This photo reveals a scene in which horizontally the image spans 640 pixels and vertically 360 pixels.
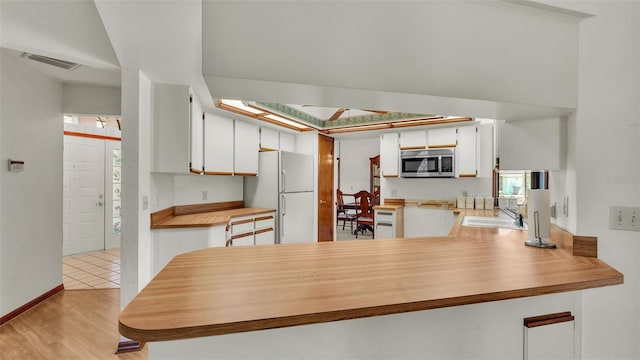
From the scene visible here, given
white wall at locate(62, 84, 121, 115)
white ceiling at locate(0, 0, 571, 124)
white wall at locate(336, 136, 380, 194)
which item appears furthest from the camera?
white wall at locate(336, 136, 380, 194)

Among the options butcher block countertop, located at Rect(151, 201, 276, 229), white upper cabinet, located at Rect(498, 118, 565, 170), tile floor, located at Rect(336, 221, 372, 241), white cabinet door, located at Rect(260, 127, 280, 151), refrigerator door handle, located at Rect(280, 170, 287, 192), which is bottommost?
tile floor, located at Rect(336, 221, 372, 241)

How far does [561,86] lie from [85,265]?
561cm

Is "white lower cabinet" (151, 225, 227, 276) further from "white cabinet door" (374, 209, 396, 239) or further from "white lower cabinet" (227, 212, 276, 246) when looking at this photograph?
"white cabinet door" (374, 209, 396, 239)

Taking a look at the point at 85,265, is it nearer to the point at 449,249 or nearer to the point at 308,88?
the point at 308,88

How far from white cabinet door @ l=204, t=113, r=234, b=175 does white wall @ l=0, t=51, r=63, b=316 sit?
155 centimetres

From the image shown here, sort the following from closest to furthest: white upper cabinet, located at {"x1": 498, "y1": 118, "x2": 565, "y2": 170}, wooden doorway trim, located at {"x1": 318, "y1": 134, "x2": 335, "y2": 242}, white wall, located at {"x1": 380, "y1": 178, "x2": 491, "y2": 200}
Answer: white upper cabinet, located at {"x1": 498, "y1": 118, "x2": 565, "y2": 170} → white wall, located at {"x1": 380, "y1": 178, "x2": 491, "y2": 200} → wooden doorway trim, located at {"x1": 318, "y1": 134, "x2": 335, "y2": 242}

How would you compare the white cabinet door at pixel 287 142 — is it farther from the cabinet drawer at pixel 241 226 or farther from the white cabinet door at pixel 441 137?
the white cabinet door at pixel 441 137

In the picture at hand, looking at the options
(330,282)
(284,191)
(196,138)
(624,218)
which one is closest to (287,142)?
(284,191)

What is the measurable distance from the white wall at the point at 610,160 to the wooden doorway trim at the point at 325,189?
371 centimetres

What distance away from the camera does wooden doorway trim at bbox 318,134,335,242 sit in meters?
4.96

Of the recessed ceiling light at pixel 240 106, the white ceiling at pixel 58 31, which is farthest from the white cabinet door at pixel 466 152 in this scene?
the white ceiling at pixel 58 31

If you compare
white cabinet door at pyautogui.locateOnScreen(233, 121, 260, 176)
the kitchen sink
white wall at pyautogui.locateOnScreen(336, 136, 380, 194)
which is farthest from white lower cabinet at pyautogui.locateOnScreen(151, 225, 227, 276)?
A: white wall at pyautogui.locateOnScreen(336, 136, 380, 194)

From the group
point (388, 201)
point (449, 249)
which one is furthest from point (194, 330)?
point (388, 201)

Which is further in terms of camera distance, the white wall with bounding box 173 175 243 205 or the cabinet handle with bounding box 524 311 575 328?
the white wall with bounding box 173 175 243 205
